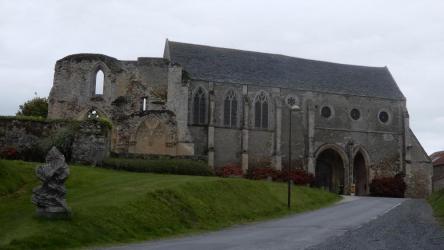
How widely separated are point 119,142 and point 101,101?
6221 mm

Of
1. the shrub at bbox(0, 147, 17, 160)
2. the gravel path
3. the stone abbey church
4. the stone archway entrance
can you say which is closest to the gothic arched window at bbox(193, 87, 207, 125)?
the stone abbey church

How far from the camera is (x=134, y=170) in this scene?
30453mm

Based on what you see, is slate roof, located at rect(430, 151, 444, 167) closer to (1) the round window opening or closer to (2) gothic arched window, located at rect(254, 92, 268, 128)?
(1) the round window opening

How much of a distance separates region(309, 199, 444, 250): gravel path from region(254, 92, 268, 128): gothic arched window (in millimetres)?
28979

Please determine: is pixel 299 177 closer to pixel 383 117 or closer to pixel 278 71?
pixel 278 71

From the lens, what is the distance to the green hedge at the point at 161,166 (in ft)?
100.0

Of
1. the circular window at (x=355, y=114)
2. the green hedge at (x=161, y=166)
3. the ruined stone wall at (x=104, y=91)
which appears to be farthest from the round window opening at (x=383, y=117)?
the green hedge at (x=161, y=166)

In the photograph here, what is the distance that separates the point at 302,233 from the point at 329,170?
37.9m

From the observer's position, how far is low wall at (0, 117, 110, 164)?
99.9 ft

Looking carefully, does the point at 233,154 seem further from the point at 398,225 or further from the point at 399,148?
the point at 398,225

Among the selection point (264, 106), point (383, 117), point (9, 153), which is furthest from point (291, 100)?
point (9, 153)

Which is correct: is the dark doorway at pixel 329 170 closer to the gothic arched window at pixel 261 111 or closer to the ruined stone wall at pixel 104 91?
the gothic arched window at pixel 261 111

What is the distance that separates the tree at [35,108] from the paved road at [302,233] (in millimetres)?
37772

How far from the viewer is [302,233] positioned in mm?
17969
